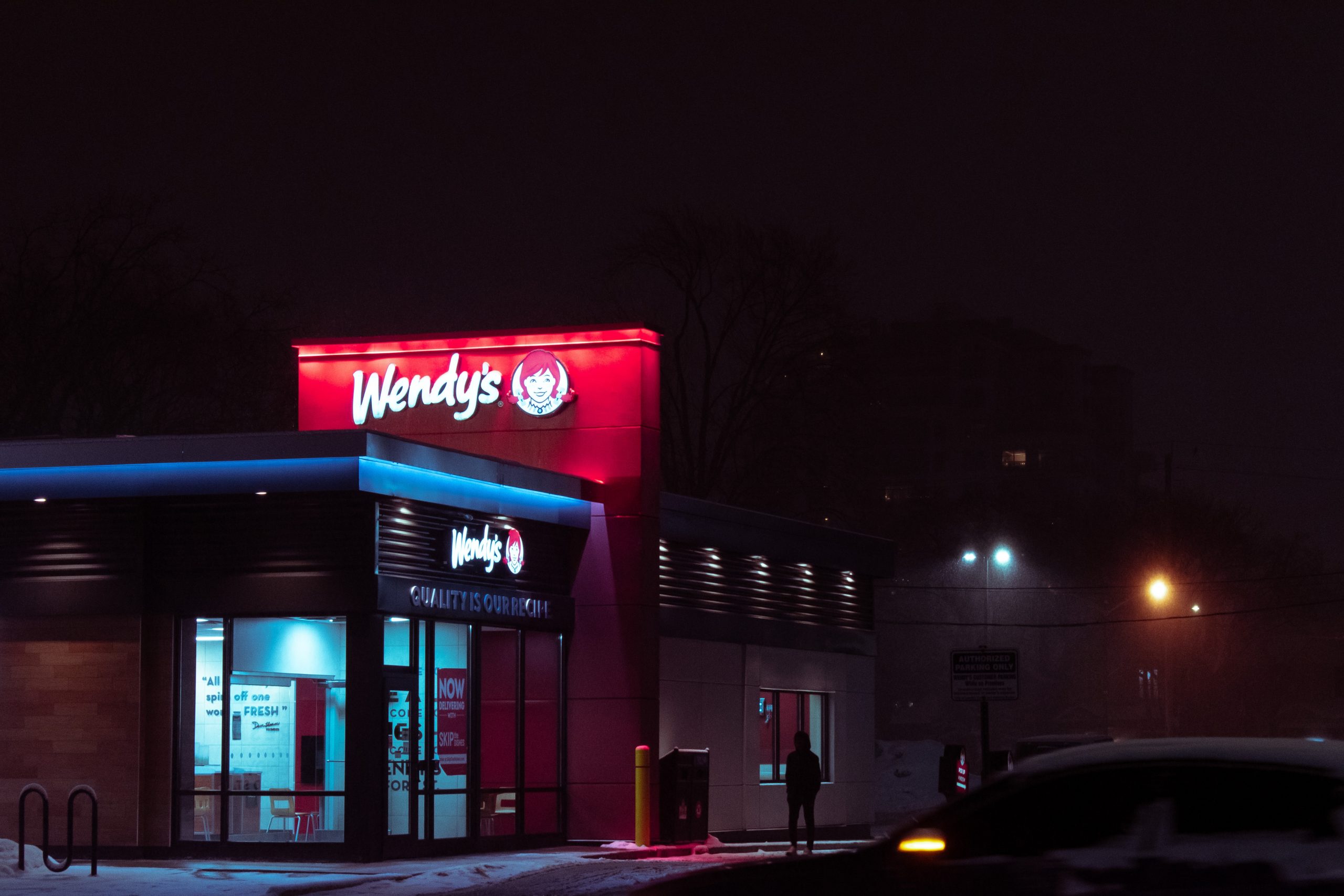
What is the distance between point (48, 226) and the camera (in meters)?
50.8

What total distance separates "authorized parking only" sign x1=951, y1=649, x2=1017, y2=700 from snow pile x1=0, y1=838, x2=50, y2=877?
37.2ft

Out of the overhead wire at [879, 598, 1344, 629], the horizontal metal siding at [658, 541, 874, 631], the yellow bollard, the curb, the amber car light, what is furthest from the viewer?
the overhead wire at [879, 598, 1344, 629]

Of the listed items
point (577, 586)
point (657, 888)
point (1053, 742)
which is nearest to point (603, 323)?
point (577, 586)

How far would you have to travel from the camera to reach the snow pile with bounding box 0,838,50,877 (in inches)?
768

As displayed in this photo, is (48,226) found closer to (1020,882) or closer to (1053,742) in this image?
(1053,742)

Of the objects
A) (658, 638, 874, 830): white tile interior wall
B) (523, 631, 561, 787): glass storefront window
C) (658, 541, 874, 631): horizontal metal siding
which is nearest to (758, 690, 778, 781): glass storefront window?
(658, 638, 874, 830): white tile interior wall

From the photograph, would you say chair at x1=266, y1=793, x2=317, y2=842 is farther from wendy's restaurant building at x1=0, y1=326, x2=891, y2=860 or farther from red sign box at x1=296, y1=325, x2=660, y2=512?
red sign box at x1=296, y1=325, x2=660, y2=512

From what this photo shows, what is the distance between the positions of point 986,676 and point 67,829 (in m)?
11.5

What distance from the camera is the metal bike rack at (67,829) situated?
19406 mm

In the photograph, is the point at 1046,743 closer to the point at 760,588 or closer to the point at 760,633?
the point at 760,633

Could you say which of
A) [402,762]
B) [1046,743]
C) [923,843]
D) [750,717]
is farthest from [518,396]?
[923,843]

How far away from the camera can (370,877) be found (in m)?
19.2

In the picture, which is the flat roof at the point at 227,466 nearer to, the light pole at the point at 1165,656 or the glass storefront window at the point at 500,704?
the glass storefront window at the point at 500,704

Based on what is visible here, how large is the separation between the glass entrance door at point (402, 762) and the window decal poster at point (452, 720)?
29.9 inches
